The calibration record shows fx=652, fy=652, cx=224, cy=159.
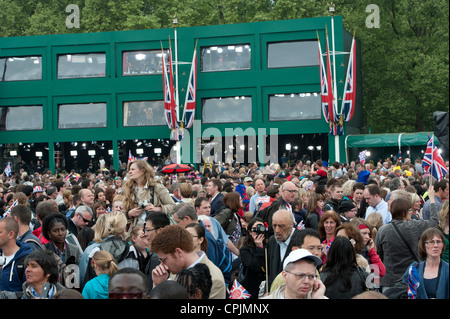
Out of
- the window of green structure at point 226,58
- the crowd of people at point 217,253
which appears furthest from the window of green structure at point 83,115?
the crowd of people at point 217,253

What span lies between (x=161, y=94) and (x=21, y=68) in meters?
9.83

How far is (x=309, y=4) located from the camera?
50.5 m

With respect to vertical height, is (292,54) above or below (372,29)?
below

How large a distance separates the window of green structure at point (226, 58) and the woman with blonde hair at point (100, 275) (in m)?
34.8

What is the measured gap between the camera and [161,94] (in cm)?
4150

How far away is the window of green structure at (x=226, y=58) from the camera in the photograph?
40.5m

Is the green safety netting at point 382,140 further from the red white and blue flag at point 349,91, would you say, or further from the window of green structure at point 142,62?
the window of green structure at point 142,62

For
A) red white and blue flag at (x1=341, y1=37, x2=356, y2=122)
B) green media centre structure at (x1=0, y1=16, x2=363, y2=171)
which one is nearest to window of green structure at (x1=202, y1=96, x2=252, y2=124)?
green media centre structure at (x1=0, y1=16, x2=363, y2=171)

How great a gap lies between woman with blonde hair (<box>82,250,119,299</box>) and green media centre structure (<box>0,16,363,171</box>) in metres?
31.6

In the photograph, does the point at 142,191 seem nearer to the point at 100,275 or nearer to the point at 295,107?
the point at 100,275

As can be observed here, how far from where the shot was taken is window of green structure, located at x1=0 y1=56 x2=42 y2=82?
142 feet

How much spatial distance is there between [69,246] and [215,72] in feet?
110
